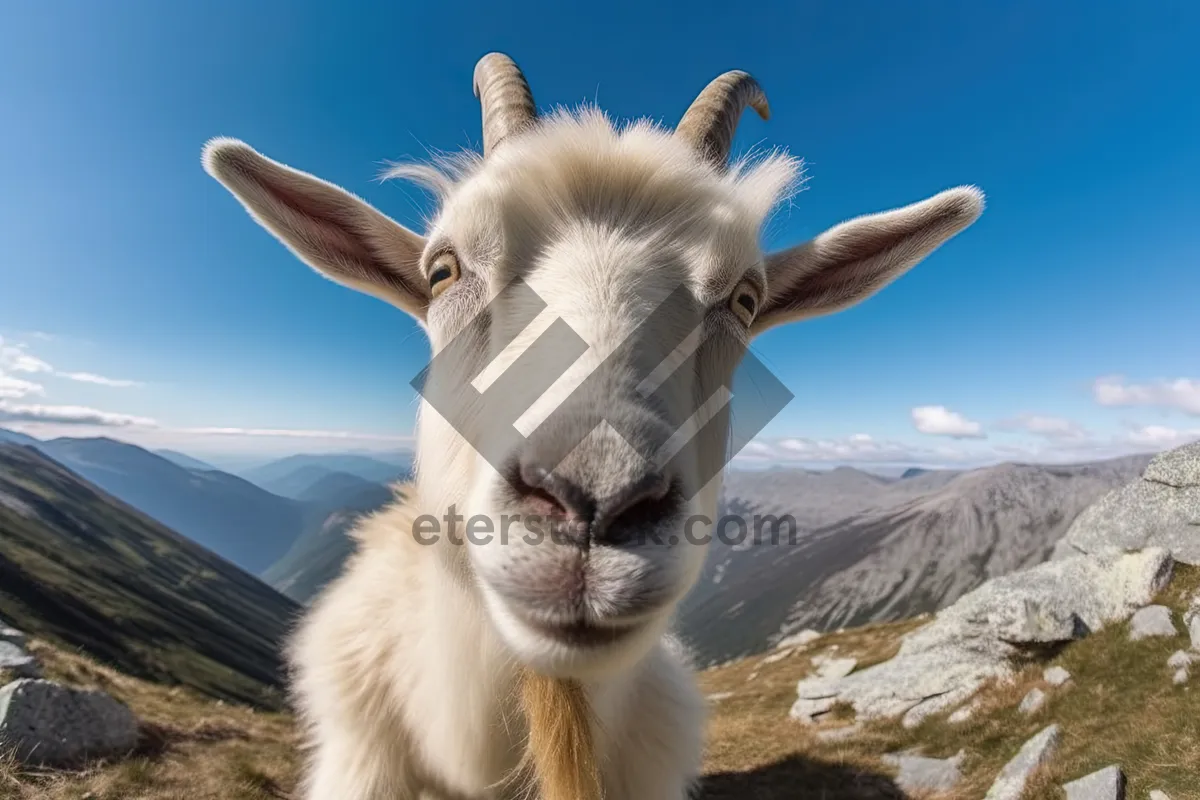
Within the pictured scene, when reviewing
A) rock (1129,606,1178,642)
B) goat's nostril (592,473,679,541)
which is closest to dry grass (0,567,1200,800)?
rock (1129,606,1178,642)

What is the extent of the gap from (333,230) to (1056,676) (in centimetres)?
1658

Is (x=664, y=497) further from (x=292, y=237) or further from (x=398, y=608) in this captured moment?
(x=292, y=237)

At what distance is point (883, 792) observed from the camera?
409 inches

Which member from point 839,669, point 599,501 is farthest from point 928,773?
point 839,669

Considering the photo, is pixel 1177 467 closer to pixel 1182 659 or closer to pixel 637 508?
pixel 1182 659

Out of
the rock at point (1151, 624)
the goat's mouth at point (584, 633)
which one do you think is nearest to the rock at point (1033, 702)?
the rock at point (1151, 624)

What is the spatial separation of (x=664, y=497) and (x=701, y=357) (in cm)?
130

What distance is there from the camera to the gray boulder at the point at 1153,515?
1755 cm

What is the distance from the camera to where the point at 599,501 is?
2012 millimetres

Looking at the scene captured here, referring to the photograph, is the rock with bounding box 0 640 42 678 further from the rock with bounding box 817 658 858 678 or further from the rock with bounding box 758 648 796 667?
the rock with bounding box 758 648 796 667

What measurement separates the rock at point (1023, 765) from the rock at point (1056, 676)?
4.01 metres

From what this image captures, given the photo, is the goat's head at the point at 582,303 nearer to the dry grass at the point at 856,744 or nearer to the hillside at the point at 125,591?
the dry grass at the point at 856,744

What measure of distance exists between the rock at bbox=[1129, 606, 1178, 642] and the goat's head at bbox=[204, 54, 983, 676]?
1458 cm

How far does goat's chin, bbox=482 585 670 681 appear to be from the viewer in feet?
7.18
